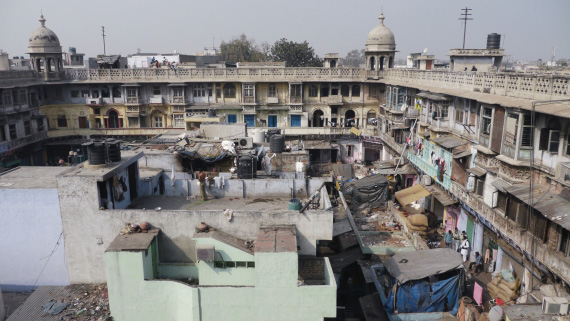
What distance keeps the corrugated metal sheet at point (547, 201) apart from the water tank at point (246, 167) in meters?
11.0

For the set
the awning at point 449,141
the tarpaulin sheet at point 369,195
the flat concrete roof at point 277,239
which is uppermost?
the awning at point 449,141

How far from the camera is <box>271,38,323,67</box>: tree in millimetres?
69000

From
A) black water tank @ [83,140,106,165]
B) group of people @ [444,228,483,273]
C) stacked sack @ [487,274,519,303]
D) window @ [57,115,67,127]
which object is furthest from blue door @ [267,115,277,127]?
stacked sack @ [487,274,519,303]

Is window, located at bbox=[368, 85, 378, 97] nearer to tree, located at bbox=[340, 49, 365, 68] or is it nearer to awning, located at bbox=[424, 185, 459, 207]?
awning, located at bbox=[424, 185, 459, 207]

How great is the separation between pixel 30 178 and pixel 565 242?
20424 millimetres

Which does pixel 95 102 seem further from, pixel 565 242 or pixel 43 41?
pixel 565 242

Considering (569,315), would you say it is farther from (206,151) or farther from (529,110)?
(206,151)

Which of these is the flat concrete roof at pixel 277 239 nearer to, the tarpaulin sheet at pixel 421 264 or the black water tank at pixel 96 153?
the tarpaulin sheet at pixel 421 264

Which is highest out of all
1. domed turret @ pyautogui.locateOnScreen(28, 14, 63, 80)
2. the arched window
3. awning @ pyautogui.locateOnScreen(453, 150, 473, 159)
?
domed turret @ pyautogui.locateOnScreen(28, 14, 63, 80)

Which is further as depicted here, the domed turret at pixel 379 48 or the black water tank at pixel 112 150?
the domed turret at pixel 379 48

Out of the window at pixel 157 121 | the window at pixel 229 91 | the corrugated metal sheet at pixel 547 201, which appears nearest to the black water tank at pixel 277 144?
the corrugated metal sheet at pixel 547 201

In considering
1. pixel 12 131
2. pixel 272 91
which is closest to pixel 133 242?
→ pixel 12 131

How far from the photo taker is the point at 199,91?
44125 mm

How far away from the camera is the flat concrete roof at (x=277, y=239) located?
13.9 m
